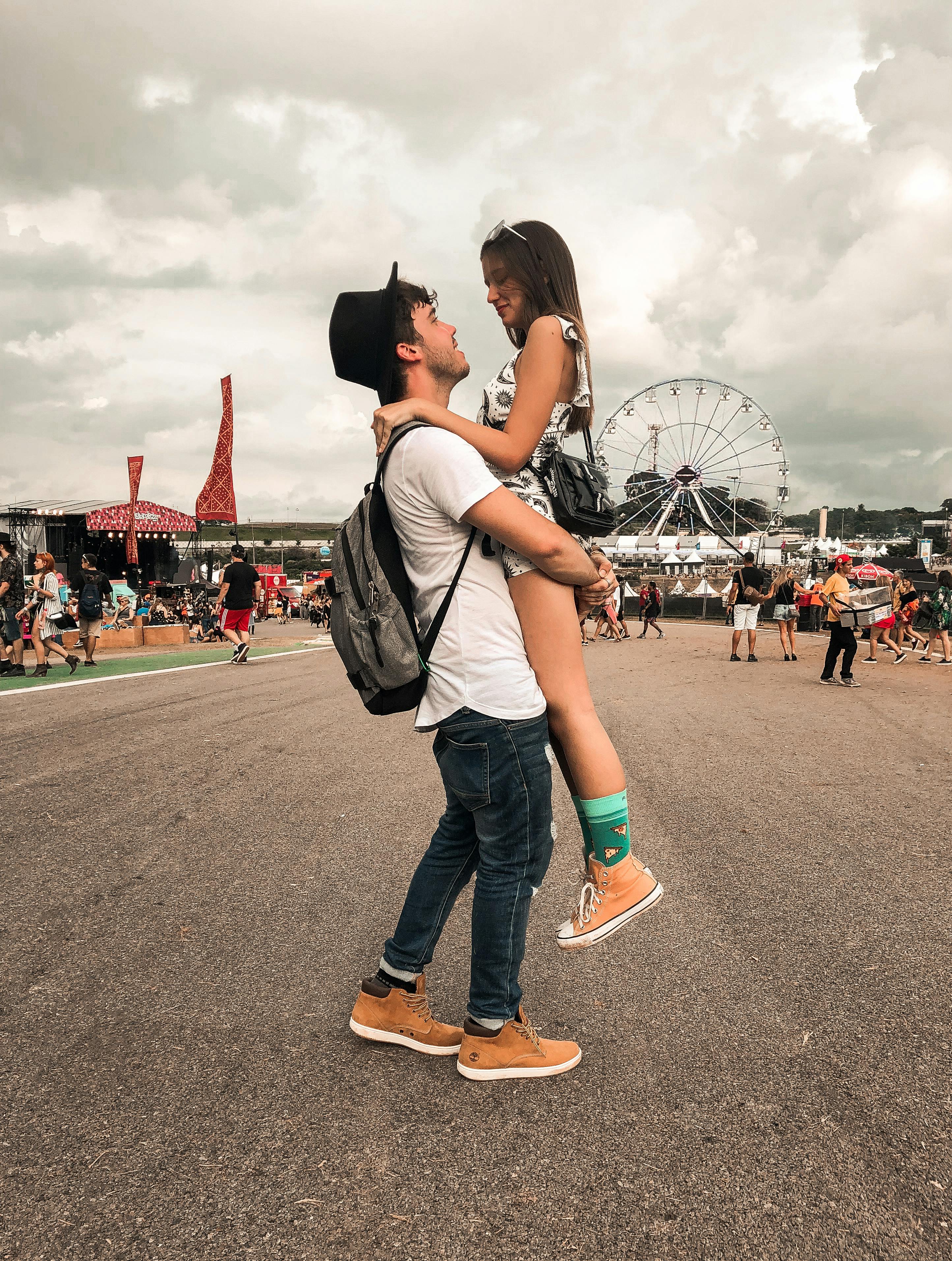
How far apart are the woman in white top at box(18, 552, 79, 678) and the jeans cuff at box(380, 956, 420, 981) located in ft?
37.8

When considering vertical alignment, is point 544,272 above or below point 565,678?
above

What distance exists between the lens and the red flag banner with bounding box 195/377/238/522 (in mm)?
25781

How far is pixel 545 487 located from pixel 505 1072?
1.41 m

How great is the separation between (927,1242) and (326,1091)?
125 centimetres

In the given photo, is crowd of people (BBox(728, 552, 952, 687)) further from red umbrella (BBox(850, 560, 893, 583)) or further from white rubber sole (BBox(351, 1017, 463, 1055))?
white rubber sole (BBox(351, 1017, 463, 1055))

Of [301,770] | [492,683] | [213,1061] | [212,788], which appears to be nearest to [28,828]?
[212,788]

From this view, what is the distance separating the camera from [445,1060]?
2.29 metres

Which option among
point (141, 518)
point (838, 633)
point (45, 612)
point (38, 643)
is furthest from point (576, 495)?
point (141, 518)

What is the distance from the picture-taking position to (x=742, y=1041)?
2.33 m

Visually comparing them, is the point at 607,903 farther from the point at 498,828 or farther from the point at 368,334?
the point at 368,334

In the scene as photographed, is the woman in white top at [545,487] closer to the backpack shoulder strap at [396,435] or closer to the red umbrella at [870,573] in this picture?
the backpack shoulder strap at [396,435]

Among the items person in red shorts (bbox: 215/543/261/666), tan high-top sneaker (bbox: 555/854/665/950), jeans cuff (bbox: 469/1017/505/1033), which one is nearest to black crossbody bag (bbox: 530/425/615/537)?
tan high-top sneaker (bbox: 555/854/665/950)

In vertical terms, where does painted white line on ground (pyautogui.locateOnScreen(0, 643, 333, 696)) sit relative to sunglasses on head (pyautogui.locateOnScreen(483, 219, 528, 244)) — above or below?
below

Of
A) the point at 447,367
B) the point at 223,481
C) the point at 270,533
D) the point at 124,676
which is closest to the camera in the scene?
the point at 447,367
